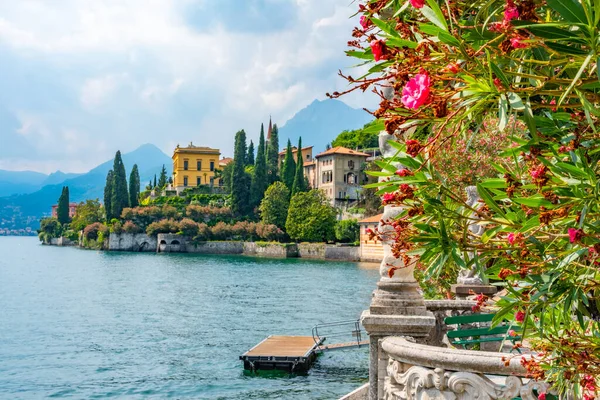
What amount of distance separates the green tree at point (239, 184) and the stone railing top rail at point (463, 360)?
96.7m

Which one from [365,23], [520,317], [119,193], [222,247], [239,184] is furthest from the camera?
[119,193]

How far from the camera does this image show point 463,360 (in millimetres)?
4246

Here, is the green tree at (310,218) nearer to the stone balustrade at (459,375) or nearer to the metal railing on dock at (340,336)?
the metal railing on dock at (340,336)

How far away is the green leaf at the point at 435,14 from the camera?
2.10 m

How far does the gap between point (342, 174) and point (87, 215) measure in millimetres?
54544

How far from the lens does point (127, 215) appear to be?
106188 millimetres

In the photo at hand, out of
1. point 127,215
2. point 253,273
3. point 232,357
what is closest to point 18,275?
point 253,273

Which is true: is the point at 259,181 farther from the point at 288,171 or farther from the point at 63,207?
the point at 63,207

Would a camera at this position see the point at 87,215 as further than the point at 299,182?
Yes

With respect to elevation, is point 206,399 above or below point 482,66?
below

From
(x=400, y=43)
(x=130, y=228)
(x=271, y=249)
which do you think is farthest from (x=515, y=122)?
(x=130, y=228)

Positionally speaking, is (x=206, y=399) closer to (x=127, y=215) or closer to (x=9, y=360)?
(x=9, y=360)

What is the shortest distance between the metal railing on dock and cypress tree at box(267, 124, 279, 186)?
77328mm

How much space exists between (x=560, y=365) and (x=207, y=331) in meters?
26.5
